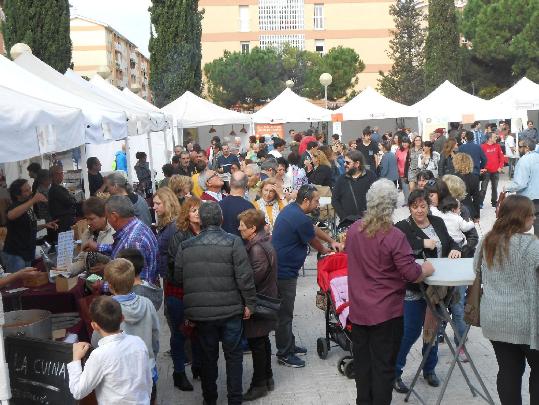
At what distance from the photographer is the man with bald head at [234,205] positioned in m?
6.95

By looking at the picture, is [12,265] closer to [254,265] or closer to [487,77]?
[254,265]

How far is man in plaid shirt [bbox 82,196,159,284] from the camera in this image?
530 cm

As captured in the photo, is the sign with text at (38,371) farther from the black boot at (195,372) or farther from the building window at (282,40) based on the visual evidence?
the building window at (282,40)

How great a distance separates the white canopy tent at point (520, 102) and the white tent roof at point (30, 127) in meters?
19.5

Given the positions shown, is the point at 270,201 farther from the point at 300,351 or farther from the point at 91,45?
the point at 91,45

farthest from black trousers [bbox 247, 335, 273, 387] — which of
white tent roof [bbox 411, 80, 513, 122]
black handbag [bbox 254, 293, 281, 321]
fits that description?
white tent roof [bbox 411, 80, 513, 122]

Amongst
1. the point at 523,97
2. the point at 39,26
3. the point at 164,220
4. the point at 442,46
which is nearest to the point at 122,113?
the point at 164,220

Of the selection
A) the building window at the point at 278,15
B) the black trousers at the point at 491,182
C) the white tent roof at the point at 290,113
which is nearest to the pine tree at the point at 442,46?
the white tent roof at the point at 290,113

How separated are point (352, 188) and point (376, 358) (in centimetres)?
448

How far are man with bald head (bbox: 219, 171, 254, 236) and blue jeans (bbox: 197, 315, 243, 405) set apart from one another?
65.7 inches

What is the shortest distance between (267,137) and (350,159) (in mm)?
14977

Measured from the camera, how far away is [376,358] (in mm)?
4840

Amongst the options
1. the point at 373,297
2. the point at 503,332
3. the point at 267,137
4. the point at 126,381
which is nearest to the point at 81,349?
the point at 126,381

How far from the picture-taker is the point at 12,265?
730 centimetres
